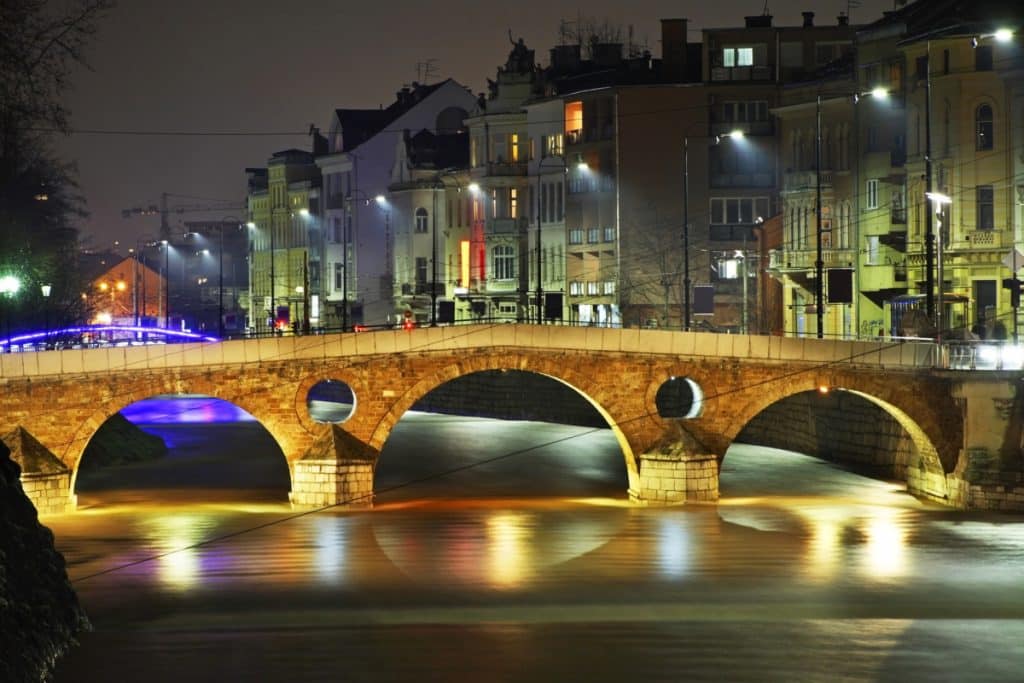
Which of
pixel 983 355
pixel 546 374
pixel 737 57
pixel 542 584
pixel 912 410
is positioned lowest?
pixel 542 584

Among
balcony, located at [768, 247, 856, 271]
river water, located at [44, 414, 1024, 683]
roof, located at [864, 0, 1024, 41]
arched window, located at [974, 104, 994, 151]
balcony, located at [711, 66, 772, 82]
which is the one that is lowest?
river water, located at [44, 414, 1024, 683]

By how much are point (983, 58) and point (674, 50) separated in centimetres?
3033

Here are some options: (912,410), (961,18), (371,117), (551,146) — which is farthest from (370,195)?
(912,410)

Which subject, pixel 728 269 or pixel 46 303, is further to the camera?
pixel 728 269

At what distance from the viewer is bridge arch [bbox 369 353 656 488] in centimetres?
6719

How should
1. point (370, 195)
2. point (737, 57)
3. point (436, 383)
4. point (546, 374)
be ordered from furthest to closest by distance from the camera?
point (370, 195), point (737, 57), point (546, 374), point (436, 383)

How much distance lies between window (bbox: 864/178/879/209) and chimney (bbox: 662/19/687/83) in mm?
19297

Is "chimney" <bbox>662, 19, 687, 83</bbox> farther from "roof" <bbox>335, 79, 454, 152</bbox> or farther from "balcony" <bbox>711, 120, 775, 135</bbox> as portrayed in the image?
"roof" <bbox>335, 79, 454, 152</bbox>

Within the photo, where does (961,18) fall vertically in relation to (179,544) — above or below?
above

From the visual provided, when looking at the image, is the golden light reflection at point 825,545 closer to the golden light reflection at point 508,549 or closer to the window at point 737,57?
the golden light reflection at point 508,549

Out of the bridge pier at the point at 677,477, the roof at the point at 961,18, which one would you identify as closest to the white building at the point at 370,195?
the roof at the point at 961,18

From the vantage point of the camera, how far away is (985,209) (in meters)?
75.5

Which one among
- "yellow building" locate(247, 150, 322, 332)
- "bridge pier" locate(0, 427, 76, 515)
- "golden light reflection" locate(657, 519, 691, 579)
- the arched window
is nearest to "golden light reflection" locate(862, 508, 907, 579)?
"golden light reflection" locate(657, 519, 691, 579)

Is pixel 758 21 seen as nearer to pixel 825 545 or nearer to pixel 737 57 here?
pixel 737 57
